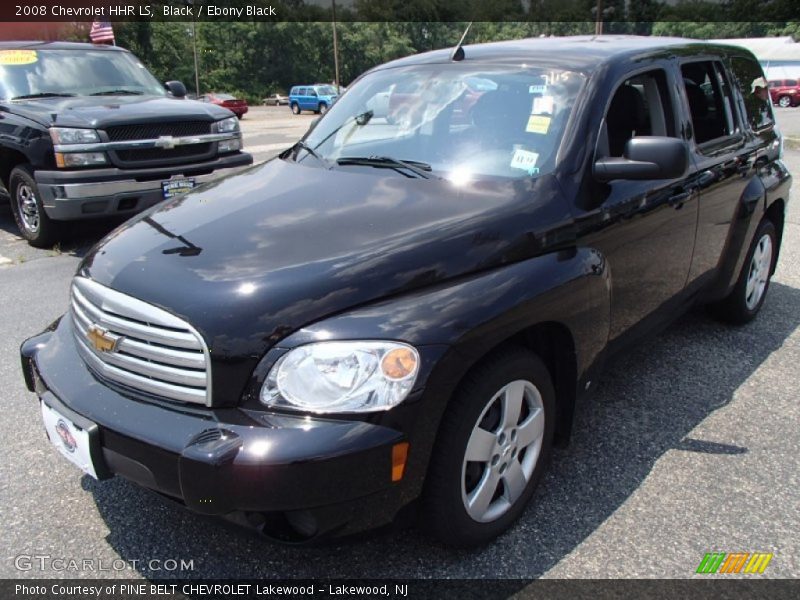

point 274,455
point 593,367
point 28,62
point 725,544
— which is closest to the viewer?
point 274,455

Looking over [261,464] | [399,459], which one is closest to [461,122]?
[399,459]

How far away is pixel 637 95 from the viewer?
326cm

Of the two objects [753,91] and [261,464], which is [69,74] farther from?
[261,464]

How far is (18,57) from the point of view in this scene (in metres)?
7.35

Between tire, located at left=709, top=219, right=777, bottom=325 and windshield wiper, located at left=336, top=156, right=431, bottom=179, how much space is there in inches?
97.3

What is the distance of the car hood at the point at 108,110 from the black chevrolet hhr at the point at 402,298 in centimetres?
360

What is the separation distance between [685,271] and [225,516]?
8.69ft

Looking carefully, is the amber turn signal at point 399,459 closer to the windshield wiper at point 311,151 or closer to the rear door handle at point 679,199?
the windshield wiper at point 311,151

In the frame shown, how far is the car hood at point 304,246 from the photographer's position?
2.04 metres

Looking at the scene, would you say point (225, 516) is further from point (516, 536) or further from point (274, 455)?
point (516, 536)

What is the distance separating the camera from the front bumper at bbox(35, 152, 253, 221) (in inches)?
242

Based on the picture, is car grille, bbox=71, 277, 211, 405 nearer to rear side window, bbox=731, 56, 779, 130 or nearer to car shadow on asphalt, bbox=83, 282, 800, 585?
car shadow on asphalt, bbox=83, 282, 800, 585

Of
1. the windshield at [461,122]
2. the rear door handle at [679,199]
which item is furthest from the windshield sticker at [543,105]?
the rear door handle at [679,199]

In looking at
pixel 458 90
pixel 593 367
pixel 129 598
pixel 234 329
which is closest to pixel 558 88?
pixel 458 90
